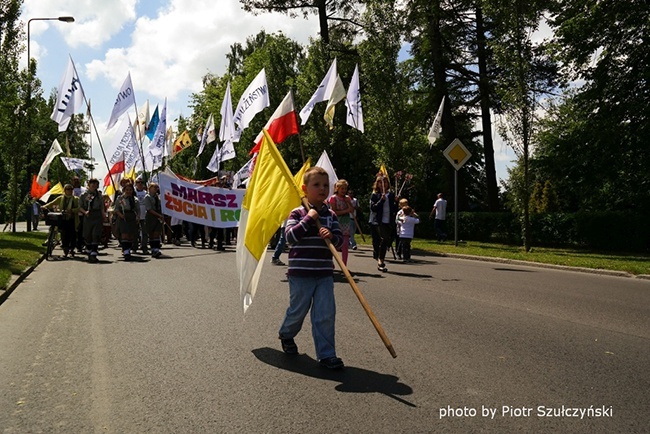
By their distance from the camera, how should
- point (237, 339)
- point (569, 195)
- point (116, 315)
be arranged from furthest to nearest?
point (569, 195) < point (116, 315) < point (237, 339)

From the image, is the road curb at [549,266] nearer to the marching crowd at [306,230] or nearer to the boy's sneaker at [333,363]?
the marching crowd at [306,230]

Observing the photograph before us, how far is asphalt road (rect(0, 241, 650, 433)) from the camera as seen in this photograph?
13.1 feet

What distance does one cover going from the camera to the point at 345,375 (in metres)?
4.93

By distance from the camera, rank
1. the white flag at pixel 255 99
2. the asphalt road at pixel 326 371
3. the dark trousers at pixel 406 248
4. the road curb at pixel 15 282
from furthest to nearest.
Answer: the white flag at pixel 255 99
the dark trousers at pixel 406 248
the road curb at pixel 15 282
the asphalt road at pixel 326 371

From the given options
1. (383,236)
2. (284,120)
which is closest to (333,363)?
(383,236)

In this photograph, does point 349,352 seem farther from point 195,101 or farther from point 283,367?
point 195,101

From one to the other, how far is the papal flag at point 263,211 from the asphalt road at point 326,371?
2.51 feet

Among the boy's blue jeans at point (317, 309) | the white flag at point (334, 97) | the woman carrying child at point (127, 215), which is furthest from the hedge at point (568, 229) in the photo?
the boy's blue jeans at point (317, 309)

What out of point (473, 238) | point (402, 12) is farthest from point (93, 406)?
point (402, 12)

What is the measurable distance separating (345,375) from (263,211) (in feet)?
5.45

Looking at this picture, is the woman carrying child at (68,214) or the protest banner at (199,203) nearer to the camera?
the protest banner at (199,203)

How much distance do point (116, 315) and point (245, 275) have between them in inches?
106

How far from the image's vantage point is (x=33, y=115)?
1070 inches

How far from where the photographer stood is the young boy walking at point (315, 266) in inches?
201
